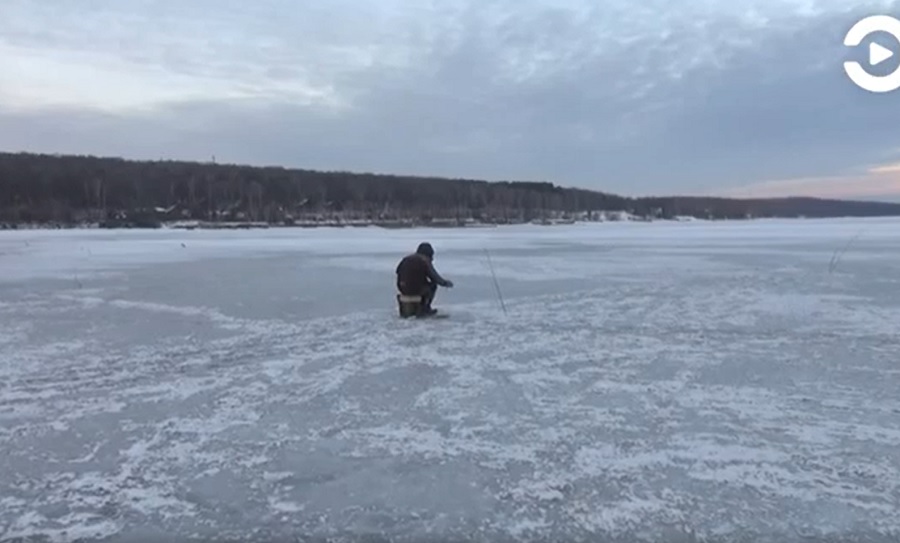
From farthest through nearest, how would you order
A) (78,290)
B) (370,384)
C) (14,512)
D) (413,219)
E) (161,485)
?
1. (413,219)
2. (78,290)
3. (370,384)
4. (161,485)
5. (14,512)

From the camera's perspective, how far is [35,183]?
94.1m

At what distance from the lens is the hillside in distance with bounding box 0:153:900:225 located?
8888cm

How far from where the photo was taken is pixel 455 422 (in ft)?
15.0

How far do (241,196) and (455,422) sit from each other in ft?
336

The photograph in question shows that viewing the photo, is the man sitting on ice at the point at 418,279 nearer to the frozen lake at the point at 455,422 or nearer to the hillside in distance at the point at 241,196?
the frozen lake at the point at 455,422

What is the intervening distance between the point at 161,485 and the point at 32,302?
8.46 meters

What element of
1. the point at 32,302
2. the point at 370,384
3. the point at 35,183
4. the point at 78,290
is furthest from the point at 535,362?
the point at 35,183

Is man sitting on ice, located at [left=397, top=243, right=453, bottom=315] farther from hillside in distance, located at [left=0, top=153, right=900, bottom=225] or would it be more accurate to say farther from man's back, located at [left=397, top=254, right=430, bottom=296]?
hillside in distance, located at [left=0, top=153, right=900, bottom=225]

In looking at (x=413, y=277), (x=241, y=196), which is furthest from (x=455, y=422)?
(x=241, y=196)

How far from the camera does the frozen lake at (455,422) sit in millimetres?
3186

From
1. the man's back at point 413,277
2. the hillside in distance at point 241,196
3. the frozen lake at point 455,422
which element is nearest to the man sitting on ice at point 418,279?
the man's back at point 413,277

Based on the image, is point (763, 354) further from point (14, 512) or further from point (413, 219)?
point (413, 219)

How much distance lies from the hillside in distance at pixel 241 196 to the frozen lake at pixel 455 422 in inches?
2905

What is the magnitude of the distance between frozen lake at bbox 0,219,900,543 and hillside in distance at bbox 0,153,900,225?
7378cm
